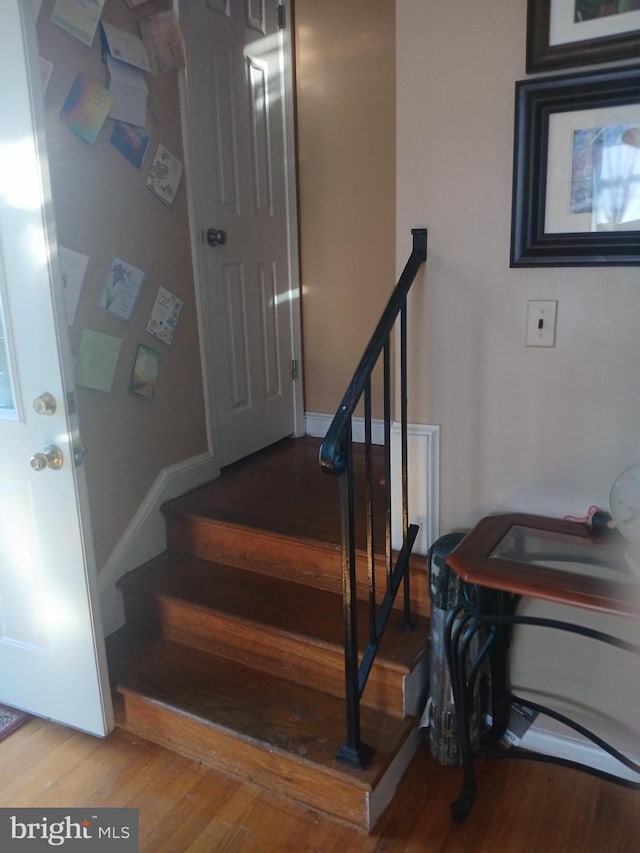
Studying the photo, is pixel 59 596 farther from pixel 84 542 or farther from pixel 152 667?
pixel 152 667

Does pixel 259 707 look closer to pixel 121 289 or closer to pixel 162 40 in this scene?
pixel 121 289

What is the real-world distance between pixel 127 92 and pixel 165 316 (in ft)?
2.39

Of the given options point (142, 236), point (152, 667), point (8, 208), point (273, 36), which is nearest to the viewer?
point (8, 208)

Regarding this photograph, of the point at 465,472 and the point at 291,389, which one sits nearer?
the point at 465,472

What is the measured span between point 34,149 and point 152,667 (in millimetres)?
1522

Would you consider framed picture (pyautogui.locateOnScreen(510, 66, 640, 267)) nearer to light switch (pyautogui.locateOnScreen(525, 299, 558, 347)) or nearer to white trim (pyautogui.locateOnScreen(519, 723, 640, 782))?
light switch (pyautogui.locateOnScreen(525, 299, 558, 347))

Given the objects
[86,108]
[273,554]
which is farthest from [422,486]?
[86,108]

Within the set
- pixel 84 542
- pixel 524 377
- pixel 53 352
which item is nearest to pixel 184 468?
pixel 84 542

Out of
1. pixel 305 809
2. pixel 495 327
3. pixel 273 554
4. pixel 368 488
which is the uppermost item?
pixel 495 327

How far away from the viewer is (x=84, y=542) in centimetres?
183

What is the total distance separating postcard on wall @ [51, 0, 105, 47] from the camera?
189cm

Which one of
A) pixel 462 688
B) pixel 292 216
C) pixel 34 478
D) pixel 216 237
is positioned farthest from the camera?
pixel 292 216

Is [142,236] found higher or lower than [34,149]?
lower

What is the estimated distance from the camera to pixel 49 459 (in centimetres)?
178
